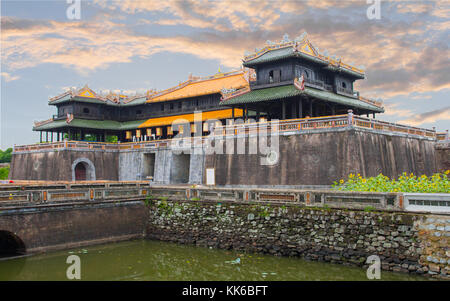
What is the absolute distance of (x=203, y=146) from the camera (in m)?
34.3

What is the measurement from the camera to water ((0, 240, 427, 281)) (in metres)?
15.9

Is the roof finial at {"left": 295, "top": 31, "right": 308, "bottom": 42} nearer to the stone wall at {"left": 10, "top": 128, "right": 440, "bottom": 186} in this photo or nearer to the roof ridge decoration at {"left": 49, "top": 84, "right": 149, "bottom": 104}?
the stone wall at {"left": 10, "top": 128, "right": 440, "bottom": 186}

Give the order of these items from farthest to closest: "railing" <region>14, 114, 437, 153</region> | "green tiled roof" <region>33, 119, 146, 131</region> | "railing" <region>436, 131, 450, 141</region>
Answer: "green tiled roof" <region>33, 119, 146, 131</region> → "railing" <region>436, 131, 450, 141</region> → "railing" <region>14, 114, 437, 153</region>

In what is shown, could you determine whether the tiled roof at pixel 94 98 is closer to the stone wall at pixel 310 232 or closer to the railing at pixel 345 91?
the railing at pixel 345 91

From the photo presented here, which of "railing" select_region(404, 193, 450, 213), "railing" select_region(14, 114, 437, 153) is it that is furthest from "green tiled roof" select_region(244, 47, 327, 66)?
"railing" select_region(404, 193, 450, 213)

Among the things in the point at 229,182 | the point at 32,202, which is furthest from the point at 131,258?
the point at 229,182

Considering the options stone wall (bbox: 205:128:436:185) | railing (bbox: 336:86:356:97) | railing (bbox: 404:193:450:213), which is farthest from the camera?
railing (bbox: 336:86:356:97)

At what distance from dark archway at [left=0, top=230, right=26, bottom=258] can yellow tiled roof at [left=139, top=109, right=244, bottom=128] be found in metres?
23.7

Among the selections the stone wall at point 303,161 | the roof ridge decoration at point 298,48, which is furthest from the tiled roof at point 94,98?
the roof ridge decoration at point 298,48

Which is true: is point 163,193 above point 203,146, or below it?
below

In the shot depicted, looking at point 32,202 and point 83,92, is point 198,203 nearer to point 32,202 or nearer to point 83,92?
point 32,202

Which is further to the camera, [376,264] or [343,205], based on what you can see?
[343,205]

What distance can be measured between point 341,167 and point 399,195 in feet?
30.1

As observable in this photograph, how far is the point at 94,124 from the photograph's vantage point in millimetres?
47438
